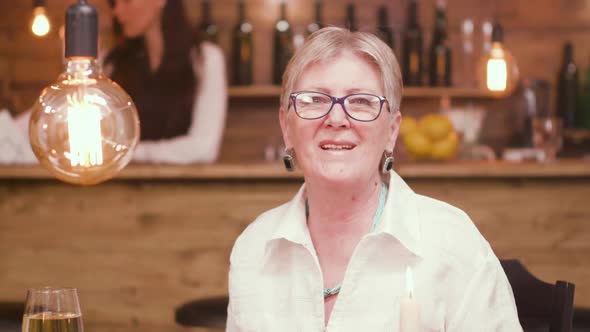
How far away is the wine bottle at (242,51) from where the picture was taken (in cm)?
422

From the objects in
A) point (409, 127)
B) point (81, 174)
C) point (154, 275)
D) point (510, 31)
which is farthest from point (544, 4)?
point (81, 174)

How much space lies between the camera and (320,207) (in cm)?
166

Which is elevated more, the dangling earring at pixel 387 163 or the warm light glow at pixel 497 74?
the warm light glow at pixel 497 74

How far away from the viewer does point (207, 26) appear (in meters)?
4.24

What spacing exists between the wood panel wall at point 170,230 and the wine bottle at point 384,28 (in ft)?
3.71

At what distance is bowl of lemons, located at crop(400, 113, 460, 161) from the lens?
11.0 feet

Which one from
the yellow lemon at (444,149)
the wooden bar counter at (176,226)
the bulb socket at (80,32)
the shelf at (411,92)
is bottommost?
the wooden bar counter at (176,226)

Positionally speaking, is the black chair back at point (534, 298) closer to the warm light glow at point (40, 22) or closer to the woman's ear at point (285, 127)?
the woman's ear at point (285, 127)

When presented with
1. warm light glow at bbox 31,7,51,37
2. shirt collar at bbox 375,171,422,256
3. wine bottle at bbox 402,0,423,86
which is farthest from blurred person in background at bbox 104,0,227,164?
shirt collar at bbox 375,171,422,256

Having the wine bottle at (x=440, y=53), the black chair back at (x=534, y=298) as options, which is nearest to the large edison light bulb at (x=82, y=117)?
the black chair back at (x=534, y=298)

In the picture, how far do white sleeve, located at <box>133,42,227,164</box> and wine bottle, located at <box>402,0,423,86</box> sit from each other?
94cm

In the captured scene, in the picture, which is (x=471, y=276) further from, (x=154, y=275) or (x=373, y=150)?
→ (x=154, y=275)

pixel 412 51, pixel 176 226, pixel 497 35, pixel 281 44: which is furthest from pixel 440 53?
pixel 176 226

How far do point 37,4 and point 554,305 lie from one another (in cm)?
209
